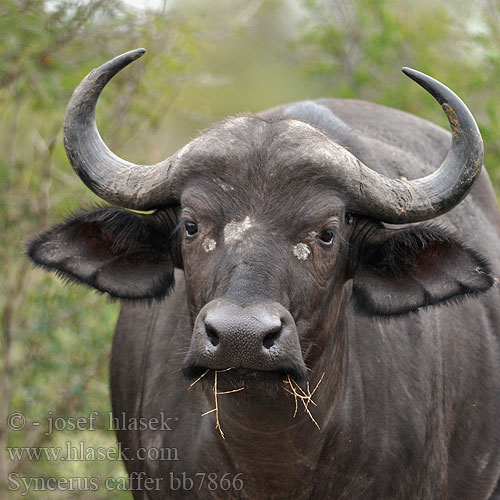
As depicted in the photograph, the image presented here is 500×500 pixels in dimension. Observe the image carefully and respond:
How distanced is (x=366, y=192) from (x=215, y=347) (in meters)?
1.21

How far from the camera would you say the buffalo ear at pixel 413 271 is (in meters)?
5.08

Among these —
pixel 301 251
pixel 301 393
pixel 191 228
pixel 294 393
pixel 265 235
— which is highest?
pixel 265 235

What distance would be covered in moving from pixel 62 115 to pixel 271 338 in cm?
575

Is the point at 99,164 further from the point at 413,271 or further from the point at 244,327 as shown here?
the point at 413,271

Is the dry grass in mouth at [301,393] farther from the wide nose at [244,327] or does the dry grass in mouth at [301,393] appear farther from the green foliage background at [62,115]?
the green foliage background at [62,115]

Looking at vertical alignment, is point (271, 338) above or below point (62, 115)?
above

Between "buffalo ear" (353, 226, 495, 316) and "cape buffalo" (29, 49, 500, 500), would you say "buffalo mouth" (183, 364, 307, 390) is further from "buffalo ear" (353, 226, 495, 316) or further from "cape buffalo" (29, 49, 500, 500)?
"buffalo ear" (353, 226, 495, 316)

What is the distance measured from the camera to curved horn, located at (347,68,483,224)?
488 cm

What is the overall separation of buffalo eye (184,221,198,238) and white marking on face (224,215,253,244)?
265 millimetres

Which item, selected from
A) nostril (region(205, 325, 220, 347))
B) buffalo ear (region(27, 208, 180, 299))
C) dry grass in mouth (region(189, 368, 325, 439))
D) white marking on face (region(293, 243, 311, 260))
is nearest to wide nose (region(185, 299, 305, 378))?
nostril (region(205, 325, 220, 347))

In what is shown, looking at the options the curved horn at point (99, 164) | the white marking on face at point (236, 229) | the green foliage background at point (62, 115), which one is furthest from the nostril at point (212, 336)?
the green foliage background at point (62, 115)

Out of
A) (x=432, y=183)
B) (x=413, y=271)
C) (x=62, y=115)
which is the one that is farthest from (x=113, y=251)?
(x=62, y=115)

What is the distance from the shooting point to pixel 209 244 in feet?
15.6

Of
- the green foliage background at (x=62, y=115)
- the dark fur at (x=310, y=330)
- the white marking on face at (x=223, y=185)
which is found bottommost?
the green foliage background at (x=62, y=115)
